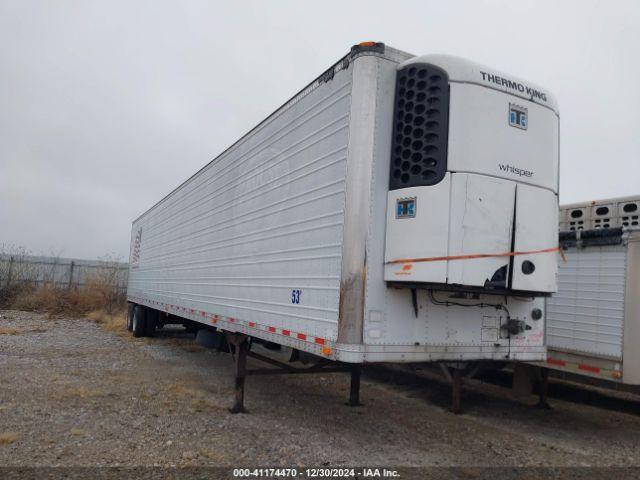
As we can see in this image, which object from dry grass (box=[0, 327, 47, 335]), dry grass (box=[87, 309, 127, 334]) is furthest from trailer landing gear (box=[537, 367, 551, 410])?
dry grass (box=[0, 327, 47, 335])

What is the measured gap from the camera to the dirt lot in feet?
16.5

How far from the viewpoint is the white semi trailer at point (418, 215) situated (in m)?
4.47

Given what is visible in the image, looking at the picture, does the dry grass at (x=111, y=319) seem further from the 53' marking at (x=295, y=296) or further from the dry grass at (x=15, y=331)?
the 53' marking at (x=295, y=296)

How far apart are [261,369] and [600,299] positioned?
415 centimetres

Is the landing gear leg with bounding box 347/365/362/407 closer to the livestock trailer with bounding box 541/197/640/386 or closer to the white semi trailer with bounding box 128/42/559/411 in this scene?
the white semi trailer with bounding box 128/42/559/411

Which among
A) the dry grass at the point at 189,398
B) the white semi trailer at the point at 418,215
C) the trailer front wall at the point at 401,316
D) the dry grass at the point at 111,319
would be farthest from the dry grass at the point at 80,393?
the dry grass at the point at 111,319

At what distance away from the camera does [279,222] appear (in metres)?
6.03

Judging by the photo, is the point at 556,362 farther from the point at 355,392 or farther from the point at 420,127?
the point at 420,127

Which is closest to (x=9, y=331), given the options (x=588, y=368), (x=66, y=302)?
(x=66, y=302)

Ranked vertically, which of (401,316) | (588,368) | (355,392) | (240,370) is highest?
(401,316)

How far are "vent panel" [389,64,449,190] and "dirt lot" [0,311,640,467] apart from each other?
2621 mm

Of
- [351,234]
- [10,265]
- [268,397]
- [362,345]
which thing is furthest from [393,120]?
[10,265]

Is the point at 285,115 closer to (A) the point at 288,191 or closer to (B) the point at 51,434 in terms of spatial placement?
(A) the point at 288,191

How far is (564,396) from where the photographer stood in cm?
804
